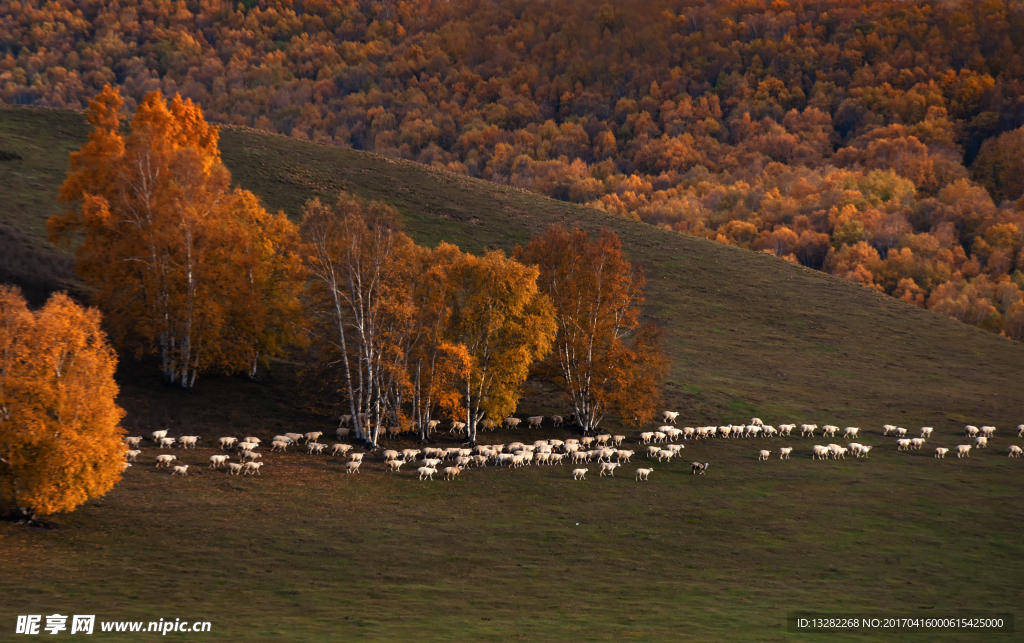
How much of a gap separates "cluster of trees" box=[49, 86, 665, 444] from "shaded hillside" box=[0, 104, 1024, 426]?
1063 cm

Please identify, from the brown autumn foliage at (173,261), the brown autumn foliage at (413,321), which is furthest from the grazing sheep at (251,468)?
the brown autumn foliage at (173,261)

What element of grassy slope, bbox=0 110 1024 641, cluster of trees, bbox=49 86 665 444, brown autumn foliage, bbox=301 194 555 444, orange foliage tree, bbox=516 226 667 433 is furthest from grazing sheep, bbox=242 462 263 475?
orange foliage tree, bbox=516 226 667 433

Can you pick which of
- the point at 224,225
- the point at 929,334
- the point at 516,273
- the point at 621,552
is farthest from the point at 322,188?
the point at 621,552

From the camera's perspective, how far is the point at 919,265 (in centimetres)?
16075

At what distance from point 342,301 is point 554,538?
2811 cm

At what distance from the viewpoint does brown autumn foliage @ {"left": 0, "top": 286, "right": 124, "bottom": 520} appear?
35000 millimetres

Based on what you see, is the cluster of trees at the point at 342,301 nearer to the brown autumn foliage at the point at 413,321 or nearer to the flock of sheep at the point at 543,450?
the brown autumn foliage at the point at 413,321

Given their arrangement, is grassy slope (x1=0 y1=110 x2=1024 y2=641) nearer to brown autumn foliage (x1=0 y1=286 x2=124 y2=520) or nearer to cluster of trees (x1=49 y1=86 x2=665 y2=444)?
brown autumn foliage (x1=0 y1=286 x2=124 y2=520)

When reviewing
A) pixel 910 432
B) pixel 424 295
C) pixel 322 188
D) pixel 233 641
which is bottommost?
pixel 233 641

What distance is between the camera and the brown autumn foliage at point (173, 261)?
194 feet

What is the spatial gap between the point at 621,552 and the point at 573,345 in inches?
1135

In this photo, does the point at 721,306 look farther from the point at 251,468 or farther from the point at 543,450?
the point at 251,468

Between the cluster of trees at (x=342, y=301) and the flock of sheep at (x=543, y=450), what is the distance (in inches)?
122

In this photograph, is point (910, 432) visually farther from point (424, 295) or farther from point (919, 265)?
point (919, 265)
